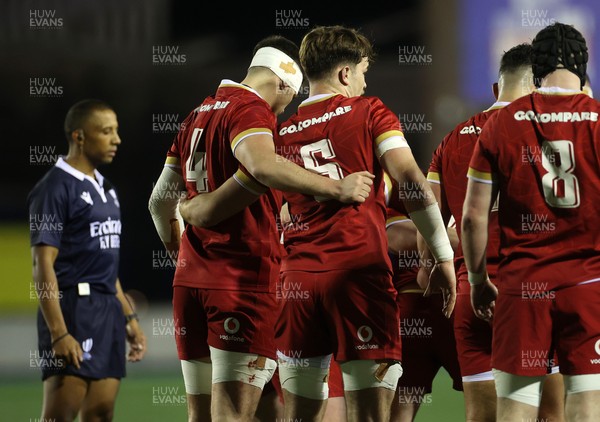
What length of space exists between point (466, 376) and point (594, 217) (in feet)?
4.18

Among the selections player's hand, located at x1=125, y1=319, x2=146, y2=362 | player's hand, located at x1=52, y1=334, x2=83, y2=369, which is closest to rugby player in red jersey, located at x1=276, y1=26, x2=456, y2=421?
player's hand, located at x1=52, y1=334, x2=83, y2=369

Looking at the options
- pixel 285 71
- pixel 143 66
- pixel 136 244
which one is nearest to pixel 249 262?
pixel 285 71

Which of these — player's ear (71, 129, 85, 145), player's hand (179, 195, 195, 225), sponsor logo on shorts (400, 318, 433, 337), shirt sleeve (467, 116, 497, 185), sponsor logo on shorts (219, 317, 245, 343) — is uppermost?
player's ear (71, 129, 85, 145)

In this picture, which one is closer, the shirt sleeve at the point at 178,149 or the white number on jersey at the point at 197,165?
the white number on jersey at the point at 197,165

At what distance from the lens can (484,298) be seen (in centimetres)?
425

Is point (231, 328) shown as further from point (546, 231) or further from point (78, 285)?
point (78, 285)

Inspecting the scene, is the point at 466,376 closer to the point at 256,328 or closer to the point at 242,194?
the point at 256,328

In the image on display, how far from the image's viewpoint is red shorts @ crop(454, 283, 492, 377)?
478 centimetres

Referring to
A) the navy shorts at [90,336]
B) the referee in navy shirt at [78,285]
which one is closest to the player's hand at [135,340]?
the referee in navy shirt at [78,285]

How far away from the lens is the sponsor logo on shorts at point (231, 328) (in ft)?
14.5

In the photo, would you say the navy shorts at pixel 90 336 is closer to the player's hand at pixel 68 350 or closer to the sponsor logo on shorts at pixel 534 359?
the player's hand at pixel 68 350

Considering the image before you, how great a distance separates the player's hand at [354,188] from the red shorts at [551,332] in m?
0.74

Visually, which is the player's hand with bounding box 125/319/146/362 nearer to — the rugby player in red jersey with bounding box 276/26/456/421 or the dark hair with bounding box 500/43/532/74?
the rugby player in red jersey with bounding box 276/26/456/421

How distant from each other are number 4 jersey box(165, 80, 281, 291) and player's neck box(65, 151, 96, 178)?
1.63 meters
